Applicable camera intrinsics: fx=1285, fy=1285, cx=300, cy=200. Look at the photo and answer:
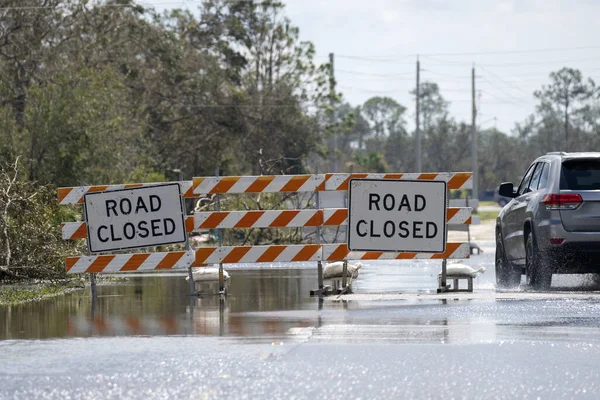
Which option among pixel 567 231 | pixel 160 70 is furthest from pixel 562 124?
pixel 567 231

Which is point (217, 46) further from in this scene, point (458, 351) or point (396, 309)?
point (458, 351)

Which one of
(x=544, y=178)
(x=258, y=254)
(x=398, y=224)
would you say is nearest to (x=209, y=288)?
(x=258, y=254)

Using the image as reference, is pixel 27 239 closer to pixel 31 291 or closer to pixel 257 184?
pixel 31 291

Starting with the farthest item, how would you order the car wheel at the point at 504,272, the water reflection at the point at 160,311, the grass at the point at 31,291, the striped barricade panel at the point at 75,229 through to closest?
the car wheel at the point at 504,272
the striped barricade panel at the point at 75,229
the grass at the point at 31,291
the water reflection at the point at 160,311

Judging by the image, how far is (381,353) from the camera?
9758 mm

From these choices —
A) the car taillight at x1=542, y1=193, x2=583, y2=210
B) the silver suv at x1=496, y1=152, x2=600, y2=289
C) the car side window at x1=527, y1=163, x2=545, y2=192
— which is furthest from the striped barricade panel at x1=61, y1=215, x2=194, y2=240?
the car side window at x1=527, y1=163, x2=545, y2=192

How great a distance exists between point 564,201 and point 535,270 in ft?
3.36

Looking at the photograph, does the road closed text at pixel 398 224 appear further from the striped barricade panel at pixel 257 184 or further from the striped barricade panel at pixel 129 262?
the striped barricade panel at pixel 129 262

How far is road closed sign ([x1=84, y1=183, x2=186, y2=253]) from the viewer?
15.6 m

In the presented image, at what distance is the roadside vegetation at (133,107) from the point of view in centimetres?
2058

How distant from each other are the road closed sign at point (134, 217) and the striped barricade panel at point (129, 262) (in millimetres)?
149

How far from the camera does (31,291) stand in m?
16.1

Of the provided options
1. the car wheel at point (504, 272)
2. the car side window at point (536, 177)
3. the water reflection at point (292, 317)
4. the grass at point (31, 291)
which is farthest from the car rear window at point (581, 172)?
the grass at point (31, 291)

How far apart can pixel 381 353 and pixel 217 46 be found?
5119 cm
